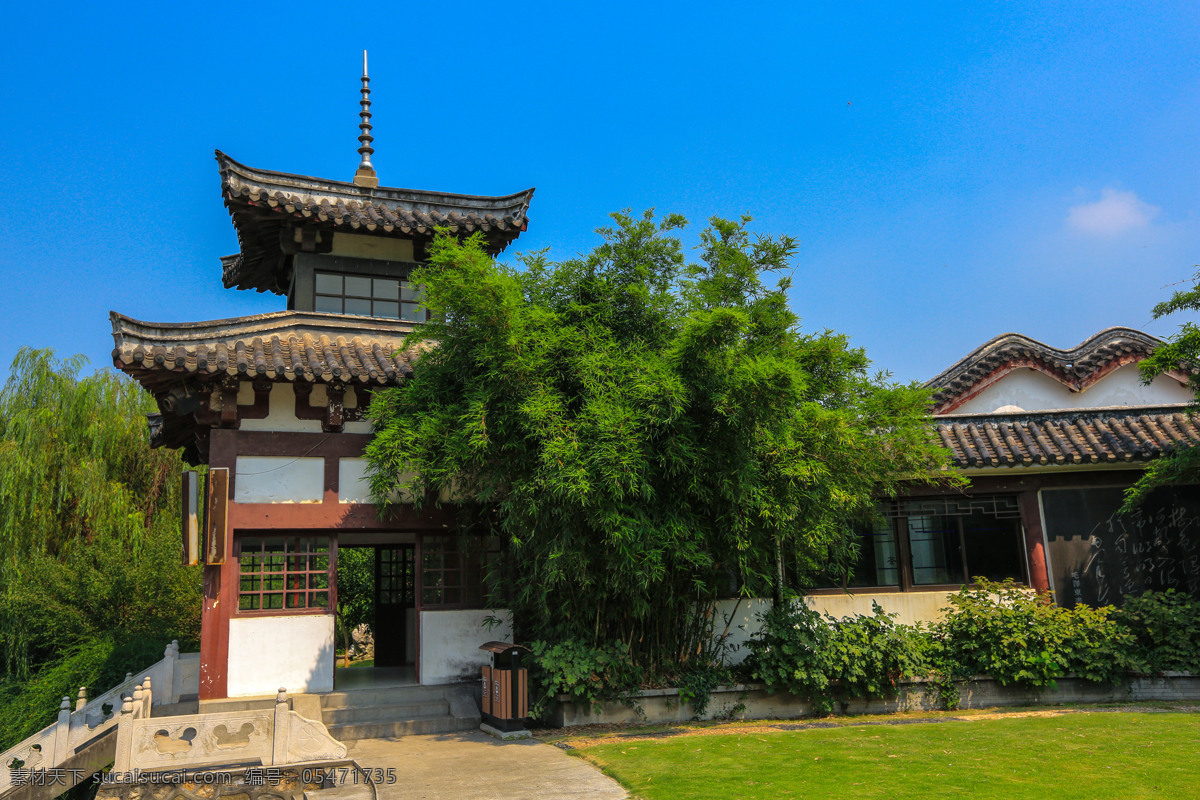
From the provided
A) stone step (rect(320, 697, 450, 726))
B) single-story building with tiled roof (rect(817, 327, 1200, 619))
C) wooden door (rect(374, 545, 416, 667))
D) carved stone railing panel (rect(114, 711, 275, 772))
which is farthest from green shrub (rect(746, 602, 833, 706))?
wooden door (rect(374, 545, 416, 667))

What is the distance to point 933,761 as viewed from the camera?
7.93m

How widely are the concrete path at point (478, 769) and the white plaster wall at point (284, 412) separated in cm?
407

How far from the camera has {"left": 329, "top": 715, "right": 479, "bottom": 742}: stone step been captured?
1001cm

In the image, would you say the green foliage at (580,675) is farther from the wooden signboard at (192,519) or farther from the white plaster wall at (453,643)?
the wooden signboard at (192,519)

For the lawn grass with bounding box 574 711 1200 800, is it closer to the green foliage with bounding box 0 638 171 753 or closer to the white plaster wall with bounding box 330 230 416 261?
the white plaster wall with bounding box 330 230 416 261

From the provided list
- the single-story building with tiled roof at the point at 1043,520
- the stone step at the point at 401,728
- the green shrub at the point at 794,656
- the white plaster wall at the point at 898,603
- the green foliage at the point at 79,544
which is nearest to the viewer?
the stone step at the point at 401,728

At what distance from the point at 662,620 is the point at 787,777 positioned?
354cm

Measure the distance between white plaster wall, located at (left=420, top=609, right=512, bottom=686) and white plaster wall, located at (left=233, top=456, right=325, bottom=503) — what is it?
7.40 ft

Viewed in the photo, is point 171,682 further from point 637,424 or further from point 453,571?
point 637,424

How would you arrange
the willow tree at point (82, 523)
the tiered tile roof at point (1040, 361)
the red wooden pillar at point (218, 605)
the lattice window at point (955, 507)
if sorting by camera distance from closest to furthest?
the red wooden pillar at point (218, 605), the lattice window at point (955, 507), the tiered tile roof at point (1040, 361), the willow tree at point (82, 523)

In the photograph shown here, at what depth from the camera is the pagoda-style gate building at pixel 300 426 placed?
→ 10.4 meters

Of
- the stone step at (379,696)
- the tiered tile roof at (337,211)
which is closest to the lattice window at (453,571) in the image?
the stone step at (379,696)

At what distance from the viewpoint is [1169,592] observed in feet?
38.9

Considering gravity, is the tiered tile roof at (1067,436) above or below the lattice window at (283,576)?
above
